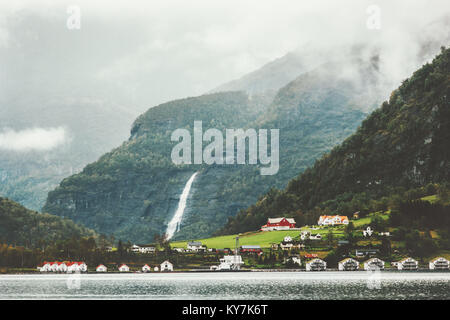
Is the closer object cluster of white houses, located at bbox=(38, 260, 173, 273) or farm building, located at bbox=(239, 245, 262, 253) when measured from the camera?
cluster of white houses, located at bbox=(38, 260, 173, 273)

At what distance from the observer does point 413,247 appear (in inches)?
6088

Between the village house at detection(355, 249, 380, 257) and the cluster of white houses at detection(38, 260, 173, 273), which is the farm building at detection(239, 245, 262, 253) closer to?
the cluster of white houses at detection(38, 260, 173, 273)

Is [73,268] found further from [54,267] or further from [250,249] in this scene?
[250,249]

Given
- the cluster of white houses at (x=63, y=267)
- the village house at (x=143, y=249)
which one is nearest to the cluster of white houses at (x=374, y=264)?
the village house at (x=143, y=249)

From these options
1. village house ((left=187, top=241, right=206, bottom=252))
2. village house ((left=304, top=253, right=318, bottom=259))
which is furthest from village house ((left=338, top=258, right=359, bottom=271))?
village house ((left=187, top=241, right=206, bottom=252))

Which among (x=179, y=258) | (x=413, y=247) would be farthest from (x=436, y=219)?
(x=179, y=258)

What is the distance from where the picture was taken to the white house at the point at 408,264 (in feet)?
489

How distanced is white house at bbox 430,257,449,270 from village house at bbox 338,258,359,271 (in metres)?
16.1

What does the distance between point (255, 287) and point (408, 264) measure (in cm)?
4514

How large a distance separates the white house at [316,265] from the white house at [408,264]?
16.8 meters

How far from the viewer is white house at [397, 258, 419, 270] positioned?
489 feet

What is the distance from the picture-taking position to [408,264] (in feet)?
491
